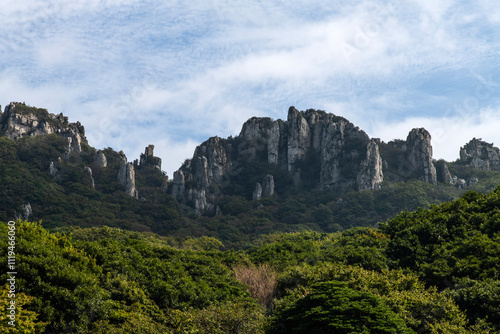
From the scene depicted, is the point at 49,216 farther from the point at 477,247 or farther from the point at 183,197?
the point at 477,247

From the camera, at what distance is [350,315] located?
1805 centimetres

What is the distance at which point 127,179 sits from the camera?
109812 mm

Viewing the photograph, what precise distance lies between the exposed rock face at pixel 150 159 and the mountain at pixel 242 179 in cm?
27

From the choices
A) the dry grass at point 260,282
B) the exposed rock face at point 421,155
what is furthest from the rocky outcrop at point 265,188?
the dry grass at point 260,282

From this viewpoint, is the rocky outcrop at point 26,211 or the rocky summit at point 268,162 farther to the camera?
the rocky summit at point 268,162

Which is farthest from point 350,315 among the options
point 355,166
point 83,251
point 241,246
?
point 355,166

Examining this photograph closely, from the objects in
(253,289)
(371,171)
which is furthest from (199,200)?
(253,289)

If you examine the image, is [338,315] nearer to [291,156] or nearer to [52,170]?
[52,170]

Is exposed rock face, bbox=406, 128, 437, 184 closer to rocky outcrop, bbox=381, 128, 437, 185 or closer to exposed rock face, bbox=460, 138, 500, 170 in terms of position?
rocky outcrop, bbox=381, 128, 437, 185

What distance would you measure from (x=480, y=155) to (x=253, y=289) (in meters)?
124

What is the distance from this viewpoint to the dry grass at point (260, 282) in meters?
27.3

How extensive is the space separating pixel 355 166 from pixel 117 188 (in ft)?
191

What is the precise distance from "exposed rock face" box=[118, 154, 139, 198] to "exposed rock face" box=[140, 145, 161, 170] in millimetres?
16516

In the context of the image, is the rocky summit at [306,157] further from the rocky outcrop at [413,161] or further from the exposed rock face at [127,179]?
the exposed rock face at [127,179]
